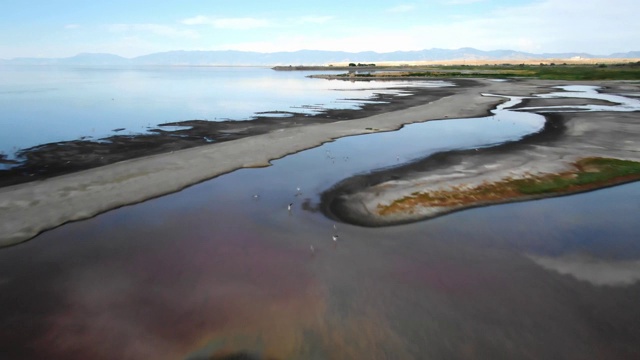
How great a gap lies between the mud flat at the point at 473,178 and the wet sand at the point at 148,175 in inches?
41.7

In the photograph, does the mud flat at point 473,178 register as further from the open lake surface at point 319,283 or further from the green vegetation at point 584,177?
the open lake surface at point 319,283

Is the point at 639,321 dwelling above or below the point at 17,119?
below

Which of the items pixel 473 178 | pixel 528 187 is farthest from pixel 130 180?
pixel 528 187

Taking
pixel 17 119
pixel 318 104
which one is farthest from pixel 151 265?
pixel 318 104

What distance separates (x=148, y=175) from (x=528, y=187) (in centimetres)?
2252

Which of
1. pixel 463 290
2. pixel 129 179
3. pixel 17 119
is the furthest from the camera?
pixel 17 119

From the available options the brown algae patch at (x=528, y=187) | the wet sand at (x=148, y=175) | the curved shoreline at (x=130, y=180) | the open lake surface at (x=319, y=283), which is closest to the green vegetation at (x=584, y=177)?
the brown algae patch at (x=528, y=187)

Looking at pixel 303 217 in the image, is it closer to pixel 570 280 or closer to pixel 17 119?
pixel 570 280

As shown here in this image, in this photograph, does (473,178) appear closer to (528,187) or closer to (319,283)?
(528,187)

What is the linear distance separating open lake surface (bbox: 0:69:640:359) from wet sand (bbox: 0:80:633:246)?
44.9 inches

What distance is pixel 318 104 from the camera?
59.3 metres

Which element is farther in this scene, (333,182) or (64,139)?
(64,139)

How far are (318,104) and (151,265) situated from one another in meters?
48.0

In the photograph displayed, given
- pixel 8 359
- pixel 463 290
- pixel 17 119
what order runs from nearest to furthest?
pixel 8 359
pixel 463 290
pixel 17 119
